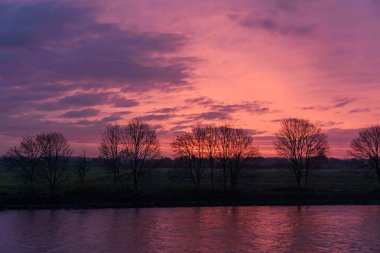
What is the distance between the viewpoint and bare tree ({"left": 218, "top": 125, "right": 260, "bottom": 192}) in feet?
255

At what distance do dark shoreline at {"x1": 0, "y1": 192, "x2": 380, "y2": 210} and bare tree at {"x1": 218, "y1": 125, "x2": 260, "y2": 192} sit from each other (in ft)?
26.6

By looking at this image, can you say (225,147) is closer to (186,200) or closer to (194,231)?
(186,200)

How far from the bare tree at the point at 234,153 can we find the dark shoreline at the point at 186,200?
810 cm

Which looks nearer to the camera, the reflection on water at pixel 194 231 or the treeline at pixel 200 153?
the reflection on water at pixel 194 231

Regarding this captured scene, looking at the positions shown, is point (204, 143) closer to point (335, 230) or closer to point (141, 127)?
point (141, 127)

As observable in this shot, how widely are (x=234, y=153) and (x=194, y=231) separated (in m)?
45.6

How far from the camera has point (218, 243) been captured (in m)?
31.1

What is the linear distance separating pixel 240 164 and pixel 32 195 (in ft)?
115

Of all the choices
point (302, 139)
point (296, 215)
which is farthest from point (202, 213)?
point (302, 139)

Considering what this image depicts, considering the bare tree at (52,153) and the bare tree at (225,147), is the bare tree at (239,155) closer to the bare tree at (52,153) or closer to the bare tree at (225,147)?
the bare tree at (225,147)

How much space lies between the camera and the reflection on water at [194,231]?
2989cm

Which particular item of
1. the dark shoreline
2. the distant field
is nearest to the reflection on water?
the dark shoreline

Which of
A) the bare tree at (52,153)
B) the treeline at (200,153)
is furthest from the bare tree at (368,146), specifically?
the bare tree at (52,153)

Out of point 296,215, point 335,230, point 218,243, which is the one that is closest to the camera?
point 218,243
